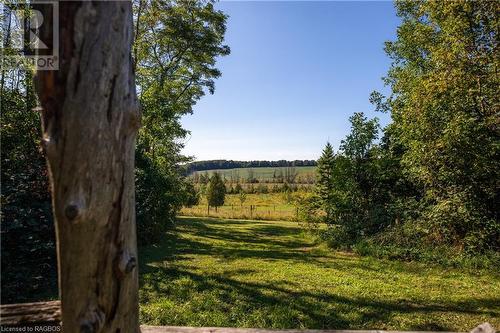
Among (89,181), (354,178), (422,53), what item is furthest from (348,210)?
(89,181)

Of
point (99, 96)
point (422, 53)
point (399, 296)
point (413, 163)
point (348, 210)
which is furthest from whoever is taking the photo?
point (422, 53)

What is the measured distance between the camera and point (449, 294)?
745 cm

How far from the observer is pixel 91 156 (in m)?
1.56

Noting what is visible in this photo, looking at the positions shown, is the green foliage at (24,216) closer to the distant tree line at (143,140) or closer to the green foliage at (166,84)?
the distant tree line at (143,140)

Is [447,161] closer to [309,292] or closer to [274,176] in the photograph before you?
[309,292]

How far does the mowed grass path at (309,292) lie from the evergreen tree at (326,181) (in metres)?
3.85

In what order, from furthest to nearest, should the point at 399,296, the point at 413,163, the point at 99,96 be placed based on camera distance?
the point at 413,163, the point at 399,296, the point at 99,96

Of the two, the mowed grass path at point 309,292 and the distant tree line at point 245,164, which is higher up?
the distant tree line at point 245,164

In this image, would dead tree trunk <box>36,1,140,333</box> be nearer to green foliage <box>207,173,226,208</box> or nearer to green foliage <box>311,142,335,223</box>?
green foliage <box>311,142,335,223</box>

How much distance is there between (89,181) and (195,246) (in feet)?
42.0

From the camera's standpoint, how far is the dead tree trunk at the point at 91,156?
1.54 meters

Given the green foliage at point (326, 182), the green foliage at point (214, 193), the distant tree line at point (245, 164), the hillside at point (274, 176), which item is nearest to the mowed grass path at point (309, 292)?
the green foliage at point (326, 182)

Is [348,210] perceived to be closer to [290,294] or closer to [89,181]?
[290,294]

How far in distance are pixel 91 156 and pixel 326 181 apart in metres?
17.1
